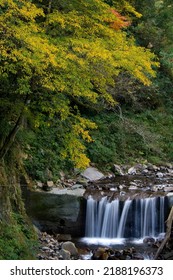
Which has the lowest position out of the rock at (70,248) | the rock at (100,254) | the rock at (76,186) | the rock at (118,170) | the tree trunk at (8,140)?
the rock at (118,170)

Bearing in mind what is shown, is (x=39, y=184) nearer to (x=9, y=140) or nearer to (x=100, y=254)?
(x=100, y=254)

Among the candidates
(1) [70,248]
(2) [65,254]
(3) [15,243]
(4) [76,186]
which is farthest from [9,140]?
(4) [76,186]

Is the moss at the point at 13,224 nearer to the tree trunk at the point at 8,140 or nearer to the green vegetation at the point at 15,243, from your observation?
the green vegetation at the point at 15,243

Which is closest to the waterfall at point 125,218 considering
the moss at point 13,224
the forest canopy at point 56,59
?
the moss at point 13,224

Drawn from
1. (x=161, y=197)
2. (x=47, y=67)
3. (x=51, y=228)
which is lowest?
(x=51, y=228)

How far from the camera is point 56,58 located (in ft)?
20.0

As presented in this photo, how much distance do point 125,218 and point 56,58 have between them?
619 centimetres

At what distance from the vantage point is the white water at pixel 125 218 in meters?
10.8

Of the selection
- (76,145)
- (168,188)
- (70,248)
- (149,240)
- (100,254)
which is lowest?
(70,248)

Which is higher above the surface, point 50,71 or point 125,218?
point 50,71
